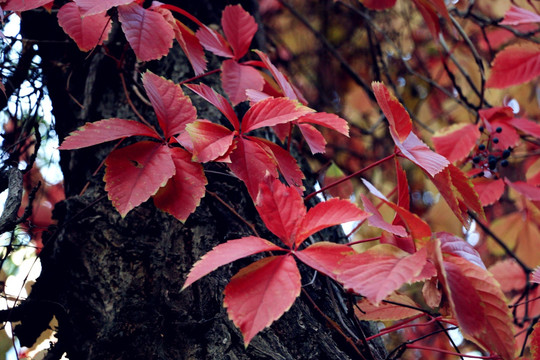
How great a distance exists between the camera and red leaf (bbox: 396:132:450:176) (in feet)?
1.85

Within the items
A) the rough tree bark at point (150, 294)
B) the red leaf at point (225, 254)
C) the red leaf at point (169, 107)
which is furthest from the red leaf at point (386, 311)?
the red leaf at point (169, 107)

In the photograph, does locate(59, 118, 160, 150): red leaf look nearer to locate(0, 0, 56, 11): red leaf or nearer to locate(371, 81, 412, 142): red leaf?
locate(0, 0, 56, 11): red leaf

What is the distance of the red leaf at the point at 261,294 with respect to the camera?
436mm

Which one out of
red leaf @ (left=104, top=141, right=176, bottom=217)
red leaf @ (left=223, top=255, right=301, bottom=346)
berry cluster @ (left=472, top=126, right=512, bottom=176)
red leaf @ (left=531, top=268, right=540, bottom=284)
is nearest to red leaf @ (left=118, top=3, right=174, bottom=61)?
red leaf @ (left=104, top=141, right=176, bottom=217)

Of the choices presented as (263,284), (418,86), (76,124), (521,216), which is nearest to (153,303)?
(263,284)

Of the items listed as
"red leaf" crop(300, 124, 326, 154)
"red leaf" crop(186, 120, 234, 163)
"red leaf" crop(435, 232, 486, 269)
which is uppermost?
"red leaf" crop(186, 120, 234, 163)

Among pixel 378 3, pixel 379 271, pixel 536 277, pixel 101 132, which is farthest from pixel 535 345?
pixel 378 3

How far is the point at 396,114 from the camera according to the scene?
0.62 m

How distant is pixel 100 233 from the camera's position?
0.72 meters

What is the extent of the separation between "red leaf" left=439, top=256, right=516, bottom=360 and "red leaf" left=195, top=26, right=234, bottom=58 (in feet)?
1.73

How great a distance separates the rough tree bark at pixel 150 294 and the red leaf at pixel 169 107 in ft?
0.54

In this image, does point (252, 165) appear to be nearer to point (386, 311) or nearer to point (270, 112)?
point (270, 112)

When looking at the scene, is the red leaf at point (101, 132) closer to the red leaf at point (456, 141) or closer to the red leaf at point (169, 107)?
the red leaf at point (169, 107)

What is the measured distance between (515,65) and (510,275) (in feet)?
1.99
